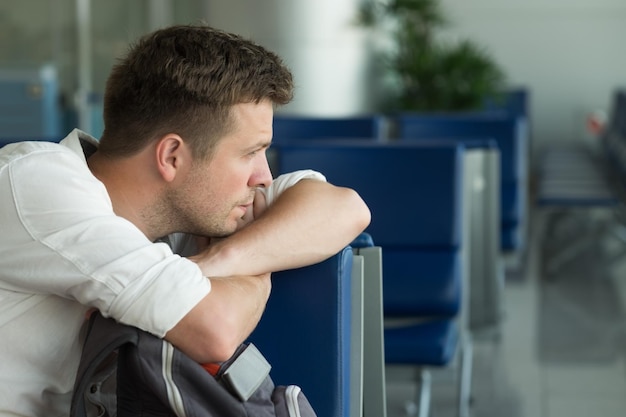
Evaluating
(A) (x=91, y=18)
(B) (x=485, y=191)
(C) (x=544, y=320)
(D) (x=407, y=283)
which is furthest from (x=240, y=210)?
(A) (x=91, y=18)

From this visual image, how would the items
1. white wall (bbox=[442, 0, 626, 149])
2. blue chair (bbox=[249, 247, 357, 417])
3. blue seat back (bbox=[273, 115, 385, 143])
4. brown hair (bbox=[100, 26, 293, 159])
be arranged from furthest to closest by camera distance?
white wall (bbox=[442, 0, 626, 149]) → blue seat back (bbox=[273, 115, 385, 143]) → blue chair (bbox=[249, 247, 357, 417]) → brown hair (bbox=[100, 26, 293, 159])

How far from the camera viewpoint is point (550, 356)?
484 cm

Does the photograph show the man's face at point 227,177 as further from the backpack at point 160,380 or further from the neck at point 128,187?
the backpack at point 160,380

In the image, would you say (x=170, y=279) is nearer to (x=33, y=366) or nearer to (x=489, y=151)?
(x=33, y=366)

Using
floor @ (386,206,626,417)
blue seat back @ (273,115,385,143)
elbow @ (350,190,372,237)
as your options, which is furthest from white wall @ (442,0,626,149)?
elbow @ (350,190,372,237)

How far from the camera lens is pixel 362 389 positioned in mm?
1990

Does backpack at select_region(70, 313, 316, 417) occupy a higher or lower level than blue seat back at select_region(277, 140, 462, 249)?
higher

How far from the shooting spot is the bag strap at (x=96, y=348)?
56.1 inches

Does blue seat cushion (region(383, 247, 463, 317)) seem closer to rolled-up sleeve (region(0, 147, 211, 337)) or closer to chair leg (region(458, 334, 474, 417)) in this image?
chair leg (region(458, 334, 474, 417))

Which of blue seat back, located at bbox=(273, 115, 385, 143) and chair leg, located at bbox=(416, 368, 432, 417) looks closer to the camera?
chair leg, located at bbox=(416, 368, 432, 417)

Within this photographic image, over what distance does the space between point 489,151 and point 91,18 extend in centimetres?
344

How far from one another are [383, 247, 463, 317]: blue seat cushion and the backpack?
1843 mm

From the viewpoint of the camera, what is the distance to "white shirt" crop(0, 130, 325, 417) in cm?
147

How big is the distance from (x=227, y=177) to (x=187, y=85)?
16 centimetres
